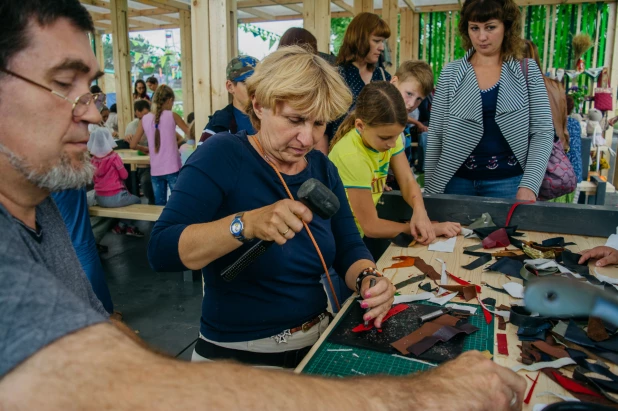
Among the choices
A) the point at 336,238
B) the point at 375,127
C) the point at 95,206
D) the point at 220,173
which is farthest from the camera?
the point at 95,206

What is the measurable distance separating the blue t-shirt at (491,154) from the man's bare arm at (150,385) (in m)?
2.59

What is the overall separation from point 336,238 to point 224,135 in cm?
67

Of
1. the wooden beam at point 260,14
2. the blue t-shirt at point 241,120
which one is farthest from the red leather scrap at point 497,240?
the wooden beam at point 260,14

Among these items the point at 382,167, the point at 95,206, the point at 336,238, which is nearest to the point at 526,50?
the point at 382,167

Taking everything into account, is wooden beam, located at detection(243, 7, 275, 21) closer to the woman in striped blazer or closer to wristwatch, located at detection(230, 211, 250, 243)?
the woman in striped blazer

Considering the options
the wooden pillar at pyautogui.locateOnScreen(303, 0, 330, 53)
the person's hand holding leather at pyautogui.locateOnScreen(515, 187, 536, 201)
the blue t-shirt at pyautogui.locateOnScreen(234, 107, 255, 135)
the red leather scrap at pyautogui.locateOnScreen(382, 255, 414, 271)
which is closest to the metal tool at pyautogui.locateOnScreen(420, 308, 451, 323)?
the red leather scrap at pyautogui.locateOnScreen(382, 255, 414, 271)

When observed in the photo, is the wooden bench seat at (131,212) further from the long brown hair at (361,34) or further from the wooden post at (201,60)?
the long brown hair at (361,34)

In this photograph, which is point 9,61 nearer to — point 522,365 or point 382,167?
point 522,365

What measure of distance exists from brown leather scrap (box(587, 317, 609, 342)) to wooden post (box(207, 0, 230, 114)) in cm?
245

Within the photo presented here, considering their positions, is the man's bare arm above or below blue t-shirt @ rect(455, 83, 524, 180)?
below

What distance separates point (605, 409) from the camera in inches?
35.4

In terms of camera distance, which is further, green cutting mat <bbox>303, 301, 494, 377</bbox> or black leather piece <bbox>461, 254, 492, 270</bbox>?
black leather piece <bbox>461, 254, 492, 270</bbox>

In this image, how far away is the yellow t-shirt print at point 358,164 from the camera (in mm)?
2590

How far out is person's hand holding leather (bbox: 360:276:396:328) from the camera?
5.25ft
